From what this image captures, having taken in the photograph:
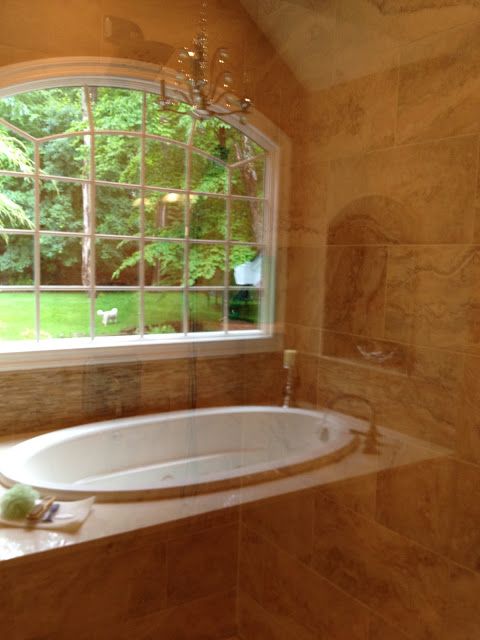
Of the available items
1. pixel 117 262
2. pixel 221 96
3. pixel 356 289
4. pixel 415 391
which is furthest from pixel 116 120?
pixel 415 391

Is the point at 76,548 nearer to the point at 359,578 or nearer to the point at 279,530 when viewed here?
the point at 279,530

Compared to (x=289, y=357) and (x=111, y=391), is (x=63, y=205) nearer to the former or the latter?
(x=111, y=391)

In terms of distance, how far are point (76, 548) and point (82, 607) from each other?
7.6 inches

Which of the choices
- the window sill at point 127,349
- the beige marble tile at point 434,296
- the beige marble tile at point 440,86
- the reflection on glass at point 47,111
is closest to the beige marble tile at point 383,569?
the beige marble tile at point 434,296

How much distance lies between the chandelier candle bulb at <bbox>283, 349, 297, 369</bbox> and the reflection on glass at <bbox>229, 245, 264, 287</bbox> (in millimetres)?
330

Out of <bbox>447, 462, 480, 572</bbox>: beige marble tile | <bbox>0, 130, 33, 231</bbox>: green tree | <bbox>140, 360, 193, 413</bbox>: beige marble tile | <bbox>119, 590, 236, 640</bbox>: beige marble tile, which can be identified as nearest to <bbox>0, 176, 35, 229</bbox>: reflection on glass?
<bbox>0, 130, 33, 231</bbox>: green tree

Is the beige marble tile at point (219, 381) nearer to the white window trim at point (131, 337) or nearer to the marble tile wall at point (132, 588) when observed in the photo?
the white window trim at point (131, 337)

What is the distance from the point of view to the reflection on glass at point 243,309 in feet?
7.03

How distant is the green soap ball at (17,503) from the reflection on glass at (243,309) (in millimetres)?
1015

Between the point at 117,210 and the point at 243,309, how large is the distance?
30.1 inches

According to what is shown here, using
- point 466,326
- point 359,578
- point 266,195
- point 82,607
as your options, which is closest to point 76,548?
point 82,607

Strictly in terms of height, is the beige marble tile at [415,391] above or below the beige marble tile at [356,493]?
above

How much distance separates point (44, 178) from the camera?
2.25 meters

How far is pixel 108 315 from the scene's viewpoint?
2.42 m
